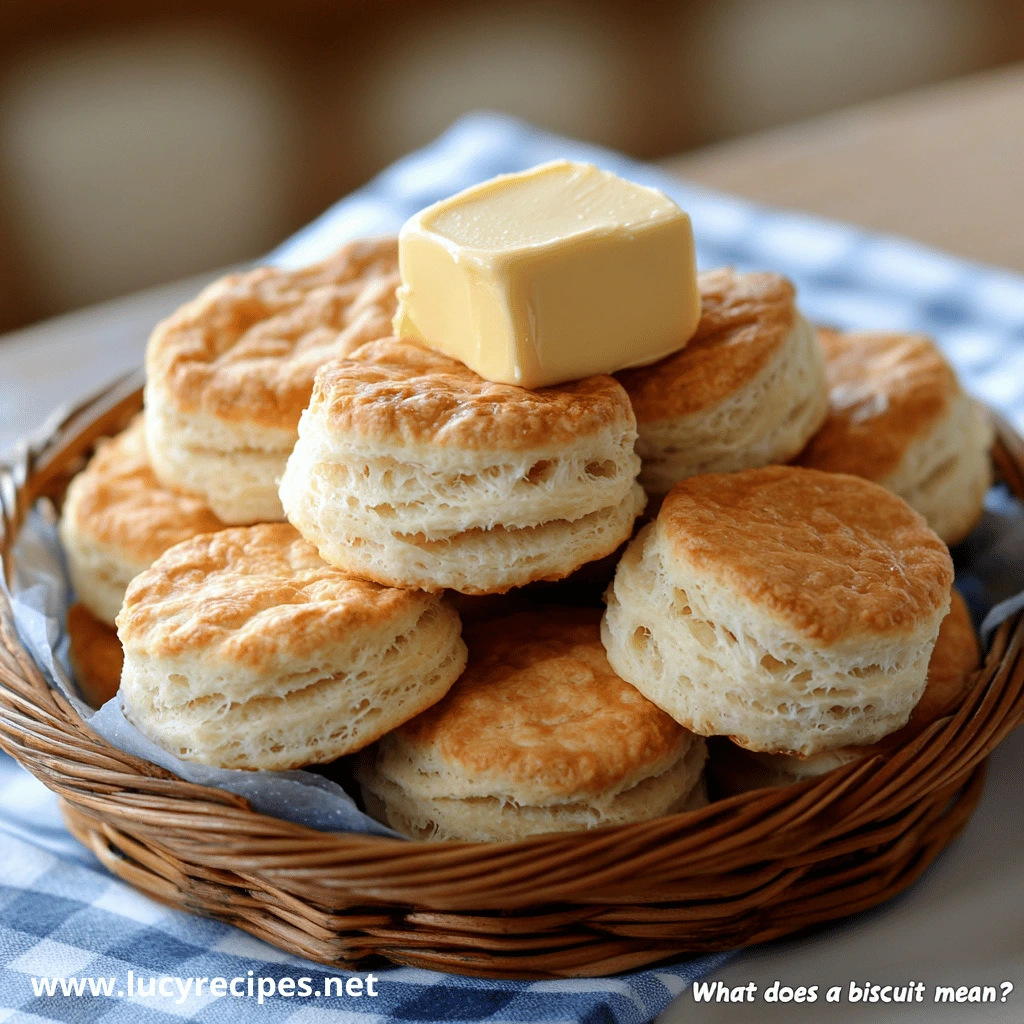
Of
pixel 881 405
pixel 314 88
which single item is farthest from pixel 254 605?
pixel 314 88

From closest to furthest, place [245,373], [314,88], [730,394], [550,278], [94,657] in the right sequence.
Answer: [550,278]
[730,394]
[245,373]
[94,657]
[314,88]

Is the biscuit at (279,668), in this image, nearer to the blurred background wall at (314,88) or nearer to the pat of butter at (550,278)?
the pat of butter at (550,278)

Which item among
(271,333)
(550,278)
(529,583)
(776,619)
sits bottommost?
(529,583)

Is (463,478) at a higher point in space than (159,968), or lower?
higher

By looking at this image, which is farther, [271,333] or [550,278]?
[271,333]

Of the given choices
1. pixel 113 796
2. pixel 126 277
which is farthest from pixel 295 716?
Answer: pixel 126 277

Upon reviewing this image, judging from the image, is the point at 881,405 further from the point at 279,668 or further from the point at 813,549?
the point at 279,668

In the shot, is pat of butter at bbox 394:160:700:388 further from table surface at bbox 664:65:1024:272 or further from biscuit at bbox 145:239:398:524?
table surface at bbox 664:65:1024:272
